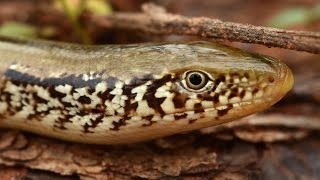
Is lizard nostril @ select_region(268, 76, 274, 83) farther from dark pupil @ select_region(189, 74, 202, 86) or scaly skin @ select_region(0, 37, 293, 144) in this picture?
dark pupil @ select_region(189, 74, 202, 86)

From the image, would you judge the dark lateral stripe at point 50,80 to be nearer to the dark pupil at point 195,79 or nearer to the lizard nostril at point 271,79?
the dark pupil at point 195,79

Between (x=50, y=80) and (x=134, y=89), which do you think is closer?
(x=134, y=89)

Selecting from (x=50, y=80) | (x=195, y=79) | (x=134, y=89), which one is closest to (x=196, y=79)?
(x=195, y=79)

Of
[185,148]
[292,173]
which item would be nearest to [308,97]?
[292,173]

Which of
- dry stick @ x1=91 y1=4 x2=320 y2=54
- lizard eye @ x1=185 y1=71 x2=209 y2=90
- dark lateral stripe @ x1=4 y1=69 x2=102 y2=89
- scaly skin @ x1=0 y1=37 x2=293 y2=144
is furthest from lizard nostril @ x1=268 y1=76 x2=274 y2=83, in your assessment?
dark lateral stripe @ x1=4 y1=69 x2=102 y2=89

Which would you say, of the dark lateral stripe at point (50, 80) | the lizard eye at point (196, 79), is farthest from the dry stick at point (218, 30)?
the dark lateral stripe at point (50, 80)

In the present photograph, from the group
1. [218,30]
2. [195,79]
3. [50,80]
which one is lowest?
[50,80]

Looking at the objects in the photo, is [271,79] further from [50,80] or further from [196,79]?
[50,80]

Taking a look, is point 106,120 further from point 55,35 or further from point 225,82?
point 55,35
